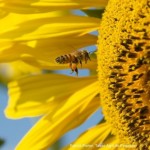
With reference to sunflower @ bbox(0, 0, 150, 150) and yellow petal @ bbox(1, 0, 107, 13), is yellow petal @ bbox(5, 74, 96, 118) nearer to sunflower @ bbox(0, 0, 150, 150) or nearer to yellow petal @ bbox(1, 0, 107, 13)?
sunflower @ bbox(0, 0, 150, 150)

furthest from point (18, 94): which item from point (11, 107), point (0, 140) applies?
point (0, 140)

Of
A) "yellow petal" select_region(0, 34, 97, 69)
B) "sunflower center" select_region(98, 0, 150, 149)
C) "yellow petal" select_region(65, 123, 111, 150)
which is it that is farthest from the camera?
"yellow petal" select_region(65, 123, 111, 150)

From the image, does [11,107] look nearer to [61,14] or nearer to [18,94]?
[18,94]

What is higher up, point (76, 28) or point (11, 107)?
point (76, 28)

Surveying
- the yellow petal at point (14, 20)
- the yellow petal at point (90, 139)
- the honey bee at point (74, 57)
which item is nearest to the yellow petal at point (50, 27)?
the yellow petal at point (14, 20)

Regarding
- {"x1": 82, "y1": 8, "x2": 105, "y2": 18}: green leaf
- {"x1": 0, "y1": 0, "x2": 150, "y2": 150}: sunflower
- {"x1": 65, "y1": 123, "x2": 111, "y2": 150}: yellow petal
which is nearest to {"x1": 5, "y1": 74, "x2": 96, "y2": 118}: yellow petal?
{"x1": 0, "y1": 0, "x2": 150, "y2": 150}: sunflower

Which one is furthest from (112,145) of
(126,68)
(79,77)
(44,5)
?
(44,5)

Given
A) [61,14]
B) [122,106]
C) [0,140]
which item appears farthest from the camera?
[61,14]
